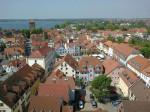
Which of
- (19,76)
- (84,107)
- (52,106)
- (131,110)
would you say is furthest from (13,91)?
(131,110)

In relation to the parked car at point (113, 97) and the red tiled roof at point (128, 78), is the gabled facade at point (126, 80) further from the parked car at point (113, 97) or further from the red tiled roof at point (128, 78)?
the parked car at point (113, 97)

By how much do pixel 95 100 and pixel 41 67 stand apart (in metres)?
20.2

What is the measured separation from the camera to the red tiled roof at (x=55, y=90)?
1149 inches

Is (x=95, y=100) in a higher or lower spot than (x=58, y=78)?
lower

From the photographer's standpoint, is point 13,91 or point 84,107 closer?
point 13,91

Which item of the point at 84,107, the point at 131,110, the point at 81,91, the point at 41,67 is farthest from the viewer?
the point at 41,67

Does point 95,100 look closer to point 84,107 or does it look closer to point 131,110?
point 84,107

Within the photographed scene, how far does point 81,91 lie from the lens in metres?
39.7

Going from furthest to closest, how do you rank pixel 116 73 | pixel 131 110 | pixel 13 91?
pixel 116 73
pixel 13 91
pixel 131 110

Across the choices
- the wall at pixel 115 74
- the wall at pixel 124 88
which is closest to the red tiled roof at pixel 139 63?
the wall at pixel 115 74

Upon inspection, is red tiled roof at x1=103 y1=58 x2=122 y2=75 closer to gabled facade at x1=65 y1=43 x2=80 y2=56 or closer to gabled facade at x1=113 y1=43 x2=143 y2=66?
gabled facade at x1=113 y1=43 x2=143 y2=66

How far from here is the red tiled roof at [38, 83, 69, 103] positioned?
29.2 metres

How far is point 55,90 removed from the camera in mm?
29359

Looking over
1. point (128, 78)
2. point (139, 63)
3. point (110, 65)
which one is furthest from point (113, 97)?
point (139, 63)
